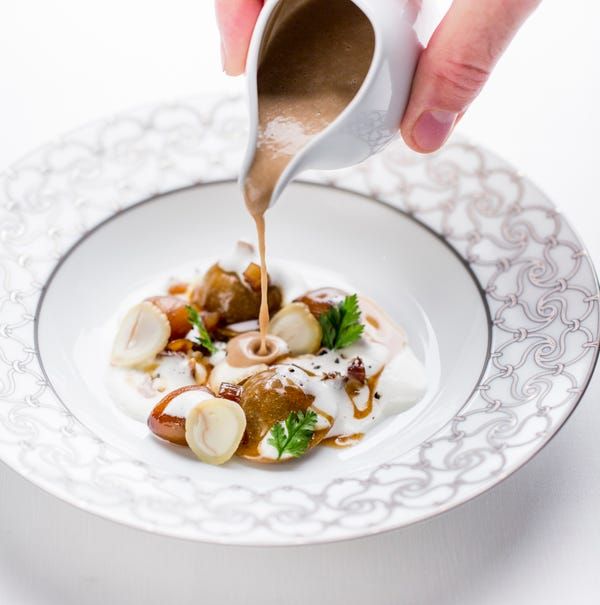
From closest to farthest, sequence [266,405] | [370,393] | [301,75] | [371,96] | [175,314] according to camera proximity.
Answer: [371,96] < [301,75] < [266,405] < [370,393] < [175,314]

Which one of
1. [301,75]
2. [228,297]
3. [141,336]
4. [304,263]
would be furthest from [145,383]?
[301,75]

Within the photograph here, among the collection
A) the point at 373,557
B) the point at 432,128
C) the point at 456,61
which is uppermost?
the point at 456,61

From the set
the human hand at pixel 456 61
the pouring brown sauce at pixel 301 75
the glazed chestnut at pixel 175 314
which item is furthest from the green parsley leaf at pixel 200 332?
the human hand at pixel 456 61

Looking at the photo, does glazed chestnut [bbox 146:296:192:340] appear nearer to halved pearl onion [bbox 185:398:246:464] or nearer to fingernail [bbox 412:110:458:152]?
halved pearl onion [bbox 185:398:246:464]

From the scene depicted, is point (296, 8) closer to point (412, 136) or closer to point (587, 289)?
point (412, 136)

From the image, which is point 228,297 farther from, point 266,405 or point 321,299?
point 266,405

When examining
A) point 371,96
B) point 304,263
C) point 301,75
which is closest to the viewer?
point 371,96

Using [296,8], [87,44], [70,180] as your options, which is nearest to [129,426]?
[70,180]

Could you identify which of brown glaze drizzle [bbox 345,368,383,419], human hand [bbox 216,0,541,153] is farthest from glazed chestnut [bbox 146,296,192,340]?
human hand [bbox 216,0,541,153]
